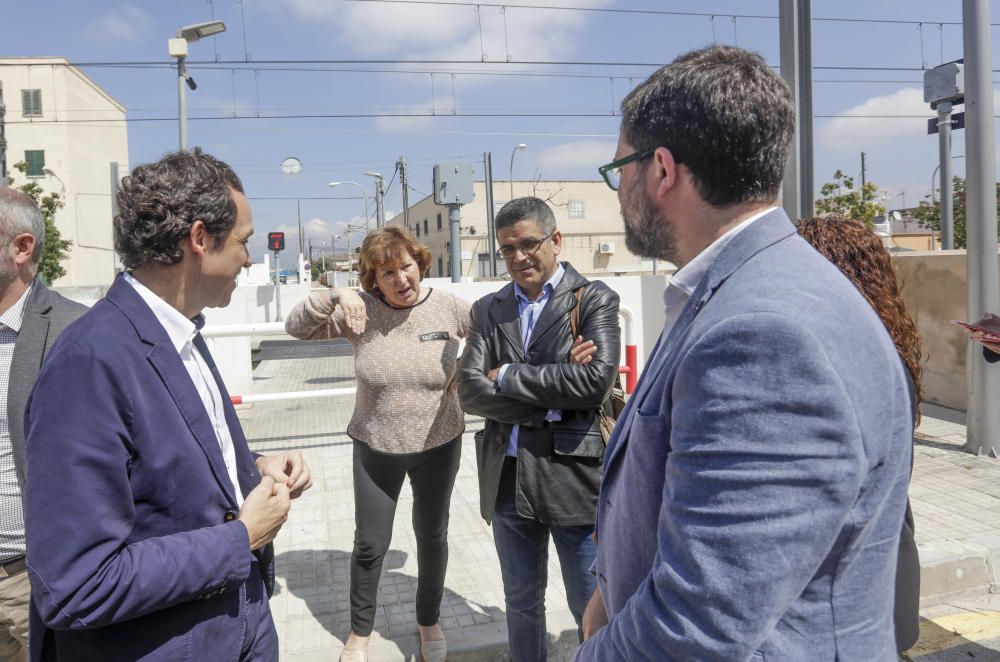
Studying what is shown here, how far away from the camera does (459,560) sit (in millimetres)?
4320

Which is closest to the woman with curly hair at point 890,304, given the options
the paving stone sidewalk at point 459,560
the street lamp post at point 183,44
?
the paving stone sidewalk at point 459,560

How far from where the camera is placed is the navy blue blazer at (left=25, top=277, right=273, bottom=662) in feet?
4.53

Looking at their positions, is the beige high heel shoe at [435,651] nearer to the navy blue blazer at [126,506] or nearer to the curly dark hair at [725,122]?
the navy blue blazer at [126,506]

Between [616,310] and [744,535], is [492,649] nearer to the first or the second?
[616,310]

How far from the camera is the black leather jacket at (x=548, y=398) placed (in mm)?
2637

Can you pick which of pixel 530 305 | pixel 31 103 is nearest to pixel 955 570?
pixel 530 305

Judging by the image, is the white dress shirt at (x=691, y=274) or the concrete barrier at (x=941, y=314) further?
the concrete barrier at (x=941, y=314)

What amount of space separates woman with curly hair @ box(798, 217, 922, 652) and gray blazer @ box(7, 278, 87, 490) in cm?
247

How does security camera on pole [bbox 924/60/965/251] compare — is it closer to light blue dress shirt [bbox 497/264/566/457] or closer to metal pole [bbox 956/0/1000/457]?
metal pole [bbox 956/0/1000/457]

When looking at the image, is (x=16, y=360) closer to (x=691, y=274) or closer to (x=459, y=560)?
(x=691, y=274)

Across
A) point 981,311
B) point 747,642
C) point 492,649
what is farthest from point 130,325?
point 981,311

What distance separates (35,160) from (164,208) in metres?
50.2

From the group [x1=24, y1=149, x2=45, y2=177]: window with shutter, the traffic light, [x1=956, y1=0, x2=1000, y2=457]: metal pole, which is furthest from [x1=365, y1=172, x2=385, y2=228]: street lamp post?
[x1=956, y1=0, x2=1000, y2=457]: metal pole

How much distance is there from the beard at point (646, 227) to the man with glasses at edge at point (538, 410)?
4.29 feet
